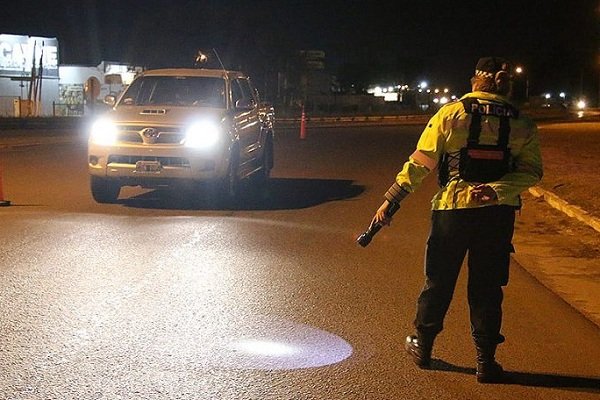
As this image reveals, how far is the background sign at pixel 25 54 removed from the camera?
49.2 metres

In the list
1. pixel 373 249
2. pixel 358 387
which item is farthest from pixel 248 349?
pixel 373 249

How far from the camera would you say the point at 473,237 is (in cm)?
530

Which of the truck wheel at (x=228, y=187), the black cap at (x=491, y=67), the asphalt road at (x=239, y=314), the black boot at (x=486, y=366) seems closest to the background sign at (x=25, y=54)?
the truck wheel at (x=228, y=187)

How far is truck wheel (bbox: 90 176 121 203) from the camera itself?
1300 centimetres

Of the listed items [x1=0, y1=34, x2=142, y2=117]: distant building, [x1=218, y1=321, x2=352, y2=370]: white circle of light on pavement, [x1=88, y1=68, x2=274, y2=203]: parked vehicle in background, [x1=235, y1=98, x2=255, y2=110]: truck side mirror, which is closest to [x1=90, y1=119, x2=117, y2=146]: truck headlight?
[x1=88, y1=68, x2=274, y2=203]: parked vehicle in background

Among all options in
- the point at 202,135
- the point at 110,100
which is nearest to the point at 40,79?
the point at 110,100

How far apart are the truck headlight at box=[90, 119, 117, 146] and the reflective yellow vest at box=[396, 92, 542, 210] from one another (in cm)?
812

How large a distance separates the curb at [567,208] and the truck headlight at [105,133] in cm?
665

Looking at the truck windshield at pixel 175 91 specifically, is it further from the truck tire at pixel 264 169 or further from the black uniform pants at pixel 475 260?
the black uniform pants at pixel 475 260

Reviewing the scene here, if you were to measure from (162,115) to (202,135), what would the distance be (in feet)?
2.20

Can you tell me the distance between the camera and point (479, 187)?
5211 millimetres

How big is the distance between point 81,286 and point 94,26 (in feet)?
186

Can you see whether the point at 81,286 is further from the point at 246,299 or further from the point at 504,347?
the point at 504,347

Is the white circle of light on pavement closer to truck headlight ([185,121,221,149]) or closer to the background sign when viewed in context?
truck headlight ([185,121,221,149])
